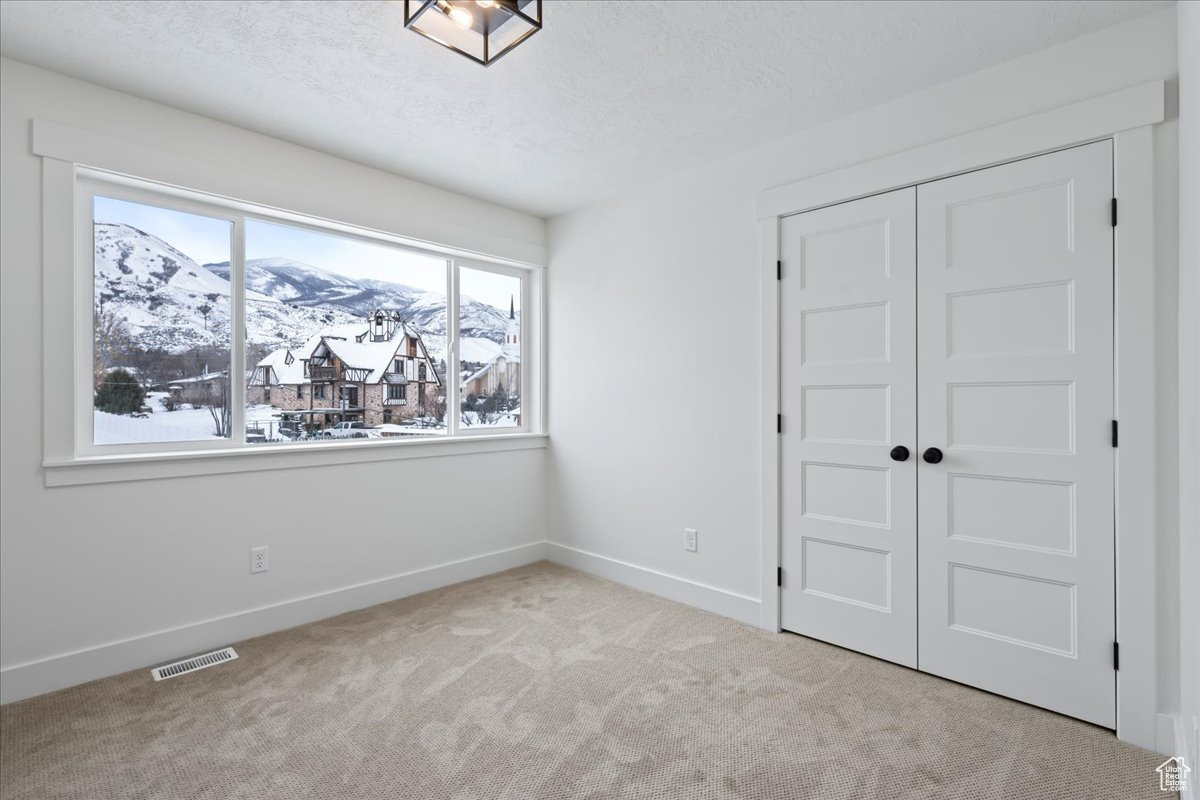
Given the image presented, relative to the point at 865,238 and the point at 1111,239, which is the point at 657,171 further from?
the point at 1111,239

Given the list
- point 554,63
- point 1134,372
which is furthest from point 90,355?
point 1134,372

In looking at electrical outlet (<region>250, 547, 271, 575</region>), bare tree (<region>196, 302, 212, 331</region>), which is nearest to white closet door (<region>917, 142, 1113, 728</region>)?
electrical outlet (<region>250, 547, 271, 575</region>)

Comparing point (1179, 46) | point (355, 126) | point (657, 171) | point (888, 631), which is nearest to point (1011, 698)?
point (888, 631)

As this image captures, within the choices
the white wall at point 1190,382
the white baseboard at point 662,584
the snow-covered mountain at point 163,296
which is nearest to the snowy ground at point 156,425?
the snow-covered mountain at point 163,296

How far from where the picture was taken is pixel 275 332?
314cm

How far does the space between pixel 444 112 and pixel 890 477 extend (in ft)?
8.71

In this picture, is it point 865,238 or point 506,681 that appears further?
point 865,238

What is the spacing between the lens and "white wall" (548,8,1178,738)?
2031mm

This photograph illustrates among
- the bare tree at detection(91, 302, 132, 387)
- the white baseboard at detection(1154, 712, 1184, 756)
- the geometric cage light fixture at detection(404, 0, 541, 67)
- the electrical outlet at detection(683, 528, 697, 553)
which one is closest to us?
the geometric cage light fixture at detection(404, 0, 541, 67)

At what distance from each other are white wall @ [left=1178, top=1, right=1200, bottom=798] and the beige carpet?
41cm

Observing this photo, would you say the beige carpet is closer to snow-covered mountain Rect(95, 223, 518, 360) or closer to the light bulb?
snow-covered mountain Rect(95, 223, 518, 360)

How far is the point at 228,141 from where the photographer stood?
2.82m

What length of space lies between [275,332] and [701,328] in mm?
2365

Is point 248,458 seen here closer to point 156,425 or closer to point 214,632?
point 156,425
